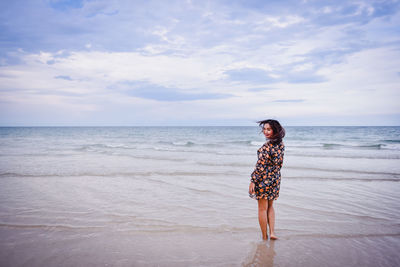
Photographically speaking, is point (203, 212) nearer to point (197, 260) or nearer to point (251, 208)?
point (251, 208)

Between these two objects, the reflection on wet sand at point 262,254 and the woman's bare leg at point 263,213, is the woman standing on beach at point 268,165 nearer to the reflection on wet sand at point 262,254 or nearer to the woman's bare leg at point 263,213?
the woman's bare leg at point 263,213

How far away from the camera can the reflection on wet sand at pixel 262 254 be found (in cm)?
348

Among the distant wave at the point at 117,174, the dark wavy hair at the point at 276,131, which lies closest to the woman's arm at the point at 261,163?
the dark wavy hair at the point at 276,131

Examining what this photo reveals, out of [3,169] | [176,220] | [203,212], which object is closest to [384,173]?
[203,212]

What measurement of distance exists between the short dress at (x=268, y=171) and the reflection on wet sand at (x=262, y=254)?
81 cm

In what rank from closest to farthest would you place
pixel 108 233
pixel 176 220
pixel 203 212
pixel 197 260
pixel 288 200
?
1. pixel 197 260
2. pixel 108 233
3. pixel 176 220
4. pixel 203 212
5. pixel 288 200

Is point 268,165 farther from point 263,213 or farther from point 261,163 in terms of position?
point 263,213

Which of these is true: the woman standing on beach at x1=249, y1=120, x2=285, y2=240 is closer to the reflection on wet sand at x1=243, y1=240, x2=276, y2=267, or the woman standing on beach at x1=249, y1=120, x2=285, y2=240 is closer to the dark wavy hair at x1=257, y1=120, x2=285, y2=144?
the dark wavy hair at x1=257, y1=120, x2=285, y2=144

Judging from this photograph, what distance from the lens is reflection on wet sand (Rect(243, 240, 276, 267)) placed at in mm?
3479

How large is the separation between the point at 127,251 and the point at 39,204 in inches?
139

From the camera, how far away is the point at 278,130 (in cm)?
373

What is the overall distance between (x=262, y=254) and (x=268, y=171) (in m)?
1.28

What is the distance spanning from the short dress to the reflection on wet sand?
Result: 0.81 meters

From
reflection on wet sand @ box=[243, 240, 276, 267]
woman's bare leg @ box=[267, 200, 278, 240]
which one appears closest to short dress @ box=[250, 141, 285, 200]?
woman's bare leg @ box=[267, 200, 278, 240]
